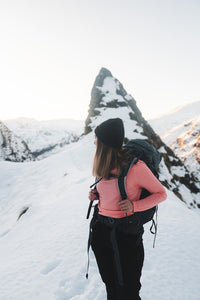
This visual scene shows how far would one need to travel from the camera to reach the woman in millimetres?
1975

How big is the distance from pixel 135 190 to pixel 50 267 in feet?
13.6

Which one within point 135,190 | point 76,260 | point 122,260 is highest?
point 135,190

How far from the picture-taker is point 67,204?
8492mm

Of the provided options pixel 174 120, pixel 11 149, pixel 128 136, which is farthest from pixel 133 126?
pixel 174 120

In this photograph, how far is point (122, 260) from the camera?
210cm

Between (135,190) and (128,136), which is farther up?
(135,190)

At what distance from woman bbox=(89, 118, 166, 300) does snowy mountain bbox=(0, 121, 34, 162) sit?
104 feet

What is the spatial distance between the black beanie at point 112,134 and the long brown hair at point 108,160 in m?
0.07

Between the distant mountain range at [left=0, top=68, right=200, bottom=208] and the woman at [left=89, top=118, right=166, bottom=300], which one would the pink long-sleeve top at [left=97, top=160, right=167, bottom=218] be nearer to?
the woman at [left=89, top=118, right=166, bottom=300]

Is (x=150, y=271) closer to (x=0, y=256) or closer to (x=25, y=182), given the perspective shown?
(x=0, y=256)

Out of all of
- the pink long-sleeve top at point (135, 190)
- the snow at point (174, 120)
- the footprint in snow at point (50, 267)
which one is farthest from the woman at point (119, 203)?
the snow at point (174, 120)

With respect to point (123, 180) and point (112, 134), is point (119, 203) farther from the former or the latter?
point (112, 134)

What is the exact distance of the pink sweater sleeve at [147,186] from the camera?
6.34 feet

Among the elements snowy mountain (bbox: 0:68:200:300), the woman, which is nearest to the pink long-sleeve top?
the woman
